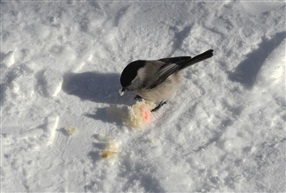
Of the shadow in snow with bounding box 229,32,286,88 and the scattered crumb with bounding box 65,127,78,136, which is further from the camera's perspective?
the shadow in snow with bounding box 229,32,286,88

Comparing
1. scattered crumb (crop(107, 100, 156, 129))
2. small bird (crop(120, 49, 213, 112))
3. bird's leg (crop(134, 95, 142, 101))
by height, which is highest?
small bird (crop(120, 49, 213, 112))

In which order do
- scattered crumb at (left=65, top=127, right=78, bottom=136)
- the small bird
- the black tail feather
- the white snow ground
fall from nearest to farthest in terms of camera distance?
the white snow ground < scattered crumb at (left=65, top=127, right=78, bottom=136) < the small bird < the black tail feather

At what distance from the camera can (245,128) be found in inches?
162

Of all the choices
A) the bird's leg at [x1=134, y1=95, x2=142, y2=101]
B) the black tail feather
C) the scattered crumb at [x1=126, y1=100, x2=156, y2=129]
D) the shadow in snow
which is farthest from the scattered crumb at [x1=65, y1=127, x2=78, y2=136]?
the shadow in snow

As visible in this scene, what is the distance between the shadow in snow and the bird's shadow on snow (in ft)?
3.44

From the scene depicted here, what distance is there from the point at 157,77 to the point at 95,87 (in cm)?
61

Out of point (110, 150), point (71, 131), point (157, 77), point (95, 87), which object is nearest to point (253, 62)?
point (157, 77)

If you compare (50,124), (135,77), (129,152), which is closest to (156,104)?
(135,77)

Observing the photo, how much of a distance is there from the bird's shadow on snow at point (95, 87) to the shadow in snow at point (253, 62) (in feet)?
3.44

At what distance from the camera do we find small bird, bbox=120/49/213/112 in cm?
434

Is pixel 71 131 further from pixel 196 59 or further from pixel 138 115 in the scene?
pixel 196 59

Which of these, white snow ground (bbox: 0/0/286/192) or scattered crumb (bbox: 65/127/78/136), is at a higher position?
white snow ground (bbox: 0/0/286/192)

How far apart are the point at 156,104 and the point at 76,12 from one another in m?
1.48

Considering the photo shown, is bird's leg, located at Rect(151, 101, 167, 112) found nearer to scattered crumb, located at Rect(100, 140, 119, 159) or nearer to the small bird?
the small bird
